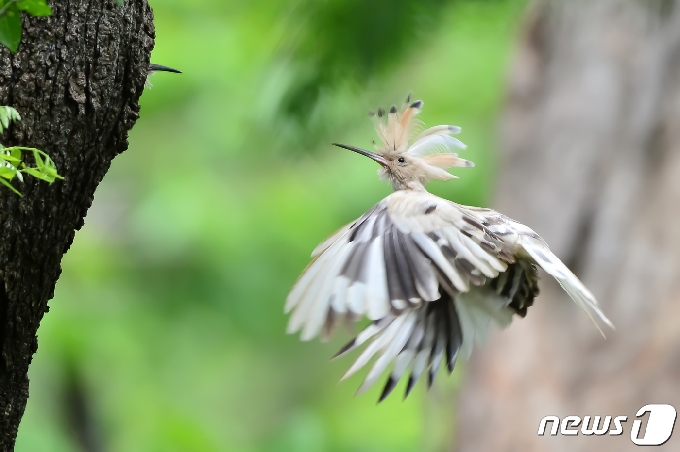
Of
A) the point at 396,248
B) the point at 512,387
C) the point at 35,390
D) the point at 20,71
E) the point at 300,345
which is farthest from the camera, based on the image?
the point at 300,345

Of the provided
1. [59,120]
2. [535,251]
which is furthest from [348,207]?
[59,120]

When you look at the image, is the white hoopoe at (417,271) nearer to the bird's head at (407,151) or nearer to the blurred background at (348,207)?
the bird's head at (407,151)

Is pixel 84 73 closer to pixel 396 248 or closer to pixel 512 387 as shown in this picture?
pixel 396 248

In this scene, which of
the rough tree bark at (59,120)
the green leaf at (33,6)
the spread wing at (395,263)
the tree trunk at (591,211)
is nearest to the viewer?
the green leaf at (33,6)

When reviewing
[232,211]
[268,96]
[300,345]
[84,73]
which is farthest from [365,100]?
[300,345]

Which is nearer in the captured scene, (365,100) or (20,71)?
(20,71)

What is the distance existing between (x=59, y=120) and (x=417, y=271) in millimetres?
764

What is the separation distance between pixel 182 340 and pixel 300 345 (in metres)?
1.96

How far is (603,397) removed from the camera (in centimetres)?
414

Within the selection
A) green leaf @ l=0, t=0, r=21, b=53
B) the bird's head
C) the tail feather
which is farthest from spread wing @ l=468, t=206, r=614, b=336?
green leaf @ l=0, t=0, r=21, b=53

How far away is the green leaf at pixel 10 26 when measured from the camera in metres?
1.04

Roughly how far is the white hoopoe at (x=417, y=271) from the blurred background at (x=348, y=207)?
2.09 metres

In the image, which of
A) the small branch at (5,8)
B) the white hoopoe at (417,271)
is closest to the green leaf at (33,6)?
the small branch at (5,8)

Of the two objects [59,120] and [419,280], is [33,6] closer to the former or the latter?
[59,120]
